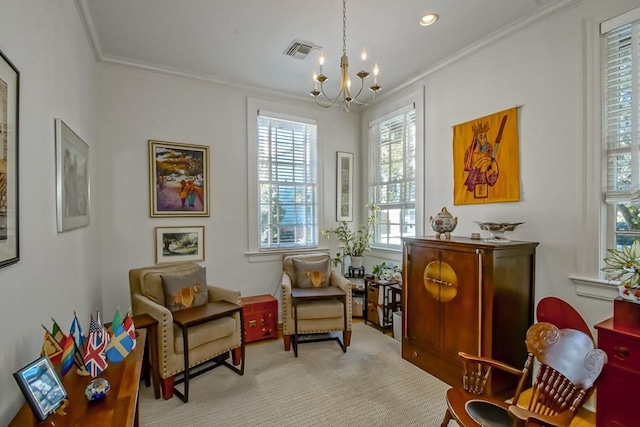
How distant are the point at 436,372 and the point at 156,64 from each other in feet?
13.8

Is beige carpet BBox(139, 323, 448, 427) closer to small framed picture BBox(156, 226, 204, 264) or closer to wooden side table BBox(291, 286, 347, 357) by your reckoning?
wooden side table BBox(291, 286, 347, 357)

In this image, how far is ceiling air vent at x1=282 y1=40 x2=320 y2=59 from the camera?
118 inches

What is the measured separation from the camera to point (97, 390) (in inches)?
51.4

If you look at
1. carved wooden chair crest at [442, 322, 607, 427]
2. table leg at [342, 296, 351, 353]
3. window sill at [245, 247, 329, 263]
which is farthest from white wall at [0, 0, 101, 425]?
table leg at [342, 296, 351, 353]

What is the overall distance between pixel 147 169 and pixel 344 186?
2598 mm

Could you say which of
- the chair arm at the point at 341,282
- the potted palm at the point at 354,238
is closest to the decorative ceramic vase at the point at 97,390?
the chair arm at the point at 341,282

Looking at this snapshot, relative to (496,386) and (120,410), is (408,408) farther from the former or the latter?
(120,410)

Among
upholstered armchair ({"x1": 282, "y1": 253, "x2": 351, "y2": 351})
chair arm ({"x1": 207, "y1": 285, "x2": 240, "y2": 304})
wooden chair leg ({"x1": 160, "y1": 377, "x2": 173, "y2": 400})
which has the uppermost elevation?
chair arm ({"x1": 207, "y1": 285, "x2": 240, "y2": 304})

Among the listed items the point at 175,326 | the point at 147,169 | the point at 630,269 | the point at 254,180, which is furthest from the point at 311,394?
the point at 147,169

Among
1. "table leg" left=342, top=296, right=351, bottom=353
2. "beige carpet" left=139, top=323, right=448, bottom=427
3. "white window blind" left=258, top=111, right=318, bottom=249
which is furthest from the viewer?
"white window blind" left=258, top=111, right=318, bottom=249

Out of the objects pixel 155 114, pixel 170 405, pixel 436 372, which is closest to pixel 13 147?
pixel 170 405

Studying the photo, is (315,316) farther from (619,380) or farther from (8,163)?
(8,163)

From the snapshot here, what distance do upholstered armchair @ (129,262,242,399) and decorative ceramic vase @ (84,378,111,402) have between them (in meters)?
1.18

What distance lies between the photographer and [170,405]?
94.5 inches
